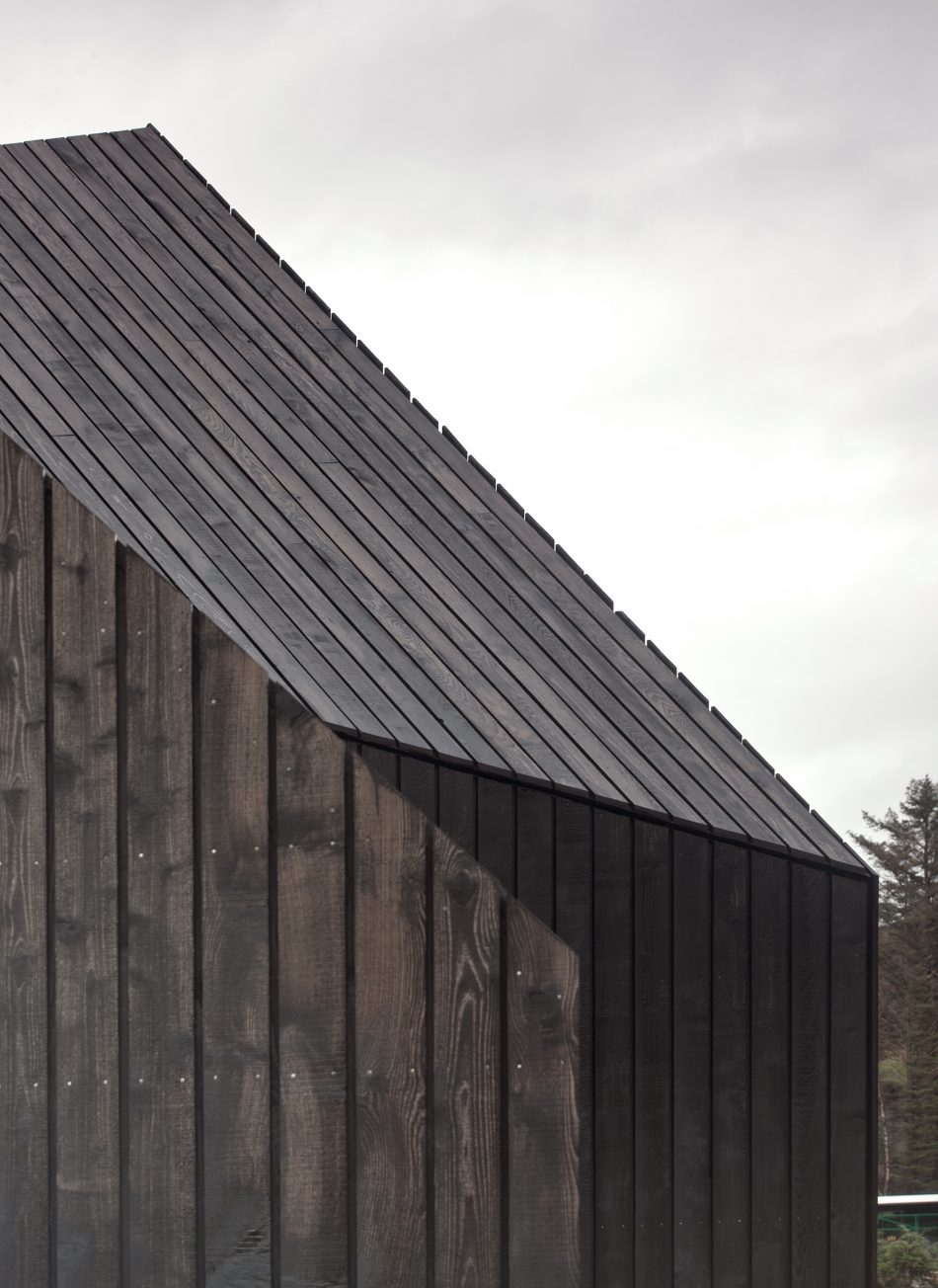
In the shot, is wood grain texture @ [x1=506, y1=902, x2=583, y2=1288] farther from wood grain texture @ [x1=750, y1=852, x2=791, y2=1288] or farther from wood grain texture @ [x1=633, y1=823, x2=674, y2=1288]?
wood grain texture @ [x1=750, y1=852, x2=791, y2=1288]

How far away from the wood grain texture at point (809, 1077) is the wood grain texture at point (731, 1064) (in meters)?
0.26

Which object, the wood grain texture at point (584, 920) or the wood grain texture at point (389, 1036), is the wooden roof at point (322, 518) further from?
the wood grain texture at point (389, 1036)

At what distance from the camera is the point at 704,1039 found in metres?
6.05

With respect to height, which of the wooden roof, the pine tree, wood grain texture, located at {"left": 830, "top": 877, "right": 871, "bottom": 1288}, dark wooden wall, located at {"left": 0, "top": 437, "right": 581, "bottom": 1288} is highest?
the wooden roof

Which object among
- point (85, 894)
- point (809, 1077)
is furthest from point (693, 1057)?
point (85, 894)

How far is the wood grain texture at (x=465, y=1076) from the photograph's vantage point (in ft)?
8.93

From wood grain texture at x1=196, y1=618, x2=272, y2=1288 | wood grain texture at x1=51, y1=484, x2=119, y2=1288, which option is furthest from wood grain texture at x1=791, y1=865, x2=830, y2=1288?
wood grain texture at x1=51, y1=484, x2=119, y2=1288

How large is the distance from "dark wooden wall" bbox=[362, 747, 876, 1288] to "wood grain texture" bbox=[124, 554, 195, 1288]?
2.71 meters

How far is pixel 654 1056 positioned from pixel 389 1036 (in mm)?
3498

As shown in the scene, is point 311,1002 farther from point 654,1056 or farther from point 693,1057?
point 693,1057

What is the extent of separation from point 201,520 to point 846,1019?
353 centimetres

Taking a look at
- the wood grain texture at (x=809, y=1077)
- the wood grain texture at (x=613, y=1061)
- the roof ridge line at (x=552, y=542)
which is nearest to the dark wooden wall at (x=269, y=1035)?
the wood grain texture at (x=613, y=1061)

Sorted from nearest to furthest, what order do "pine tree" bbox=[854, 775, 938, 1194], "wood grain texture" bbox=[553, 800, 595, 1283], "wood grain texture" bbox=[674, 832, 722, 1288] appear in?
"wood grain texture" bbox=[553, 800, 595, 1283] < "wood grain texture" bbox=[674, 832, 722, 1288] < "pine tree" bbox=[854, 775, 938, 1194]

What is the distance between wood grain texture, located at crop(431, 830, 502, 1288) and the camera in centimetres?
272
